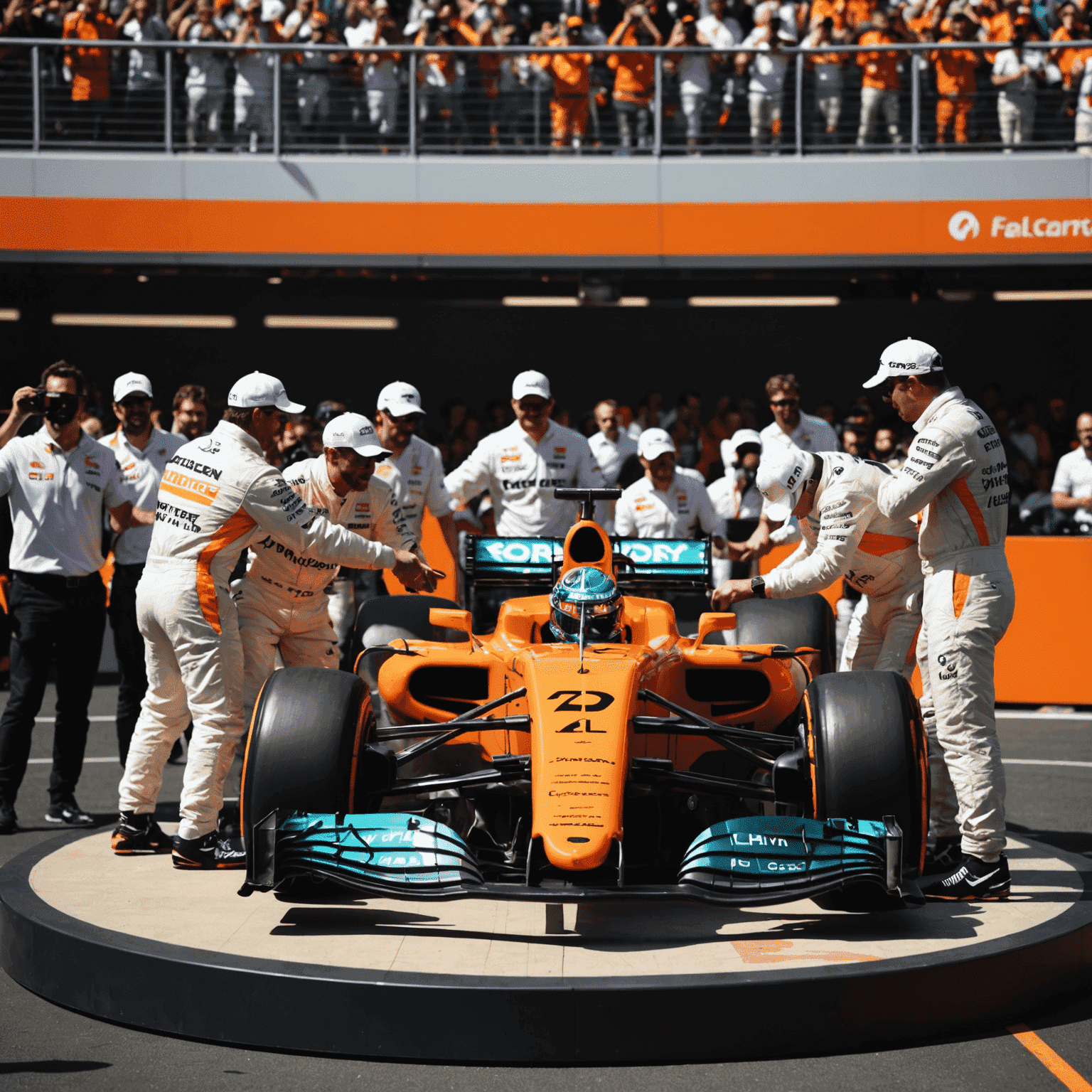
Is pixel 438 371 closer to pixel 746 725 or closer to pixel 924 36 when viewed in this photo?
pixel 924 36

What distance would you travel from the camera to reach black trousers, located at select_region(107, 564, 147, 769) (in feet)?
24.2

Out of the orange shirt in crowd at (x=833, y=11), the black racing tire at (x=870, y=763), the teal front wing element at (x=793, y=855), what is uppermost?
the orange shirt in crowd at (x=833, y=11)

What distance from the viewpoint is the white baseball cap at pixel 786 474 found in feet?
19.5

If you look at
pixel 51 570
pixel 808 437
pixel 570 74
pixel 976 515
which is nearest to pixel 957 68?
pixel 570 74

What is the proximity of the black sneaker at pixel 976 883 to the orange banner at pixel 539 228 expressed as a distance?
35.7 feet

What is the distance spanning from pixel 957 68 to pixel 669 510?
8.55 metres

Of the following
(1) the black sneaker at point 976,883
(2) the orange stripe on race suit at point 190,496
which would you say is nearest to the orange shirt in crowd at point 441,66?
(2) the orange stripe on race suit at point 190,496

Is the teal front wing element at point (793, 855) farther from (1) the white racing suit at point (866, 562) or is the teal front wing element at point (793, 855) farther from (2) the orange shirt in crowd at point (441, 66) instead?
(2) the orange shirt in crowd at point (441, 66)

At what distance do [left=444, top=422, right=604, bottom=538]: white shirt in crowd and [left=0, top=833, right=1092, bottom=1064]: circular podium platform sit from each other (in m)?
3.76

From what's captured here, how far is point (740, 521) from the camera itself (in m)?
10.2

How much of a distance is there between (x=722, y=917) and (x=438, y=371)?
1523 cm

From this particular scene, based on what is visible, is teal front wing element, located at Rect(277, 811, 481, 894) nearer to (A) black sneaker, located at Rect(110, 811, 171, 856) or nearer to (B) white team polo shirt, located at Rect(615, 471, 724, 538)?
(A) black sneaker, located at Rect(110, 811, 171, 856)

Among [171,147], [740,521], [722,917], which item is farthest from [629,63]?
[722,917]

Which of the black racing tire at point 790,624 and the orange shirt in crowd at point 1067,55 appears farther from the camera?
the orange shirt in crowd at point 1067,55
